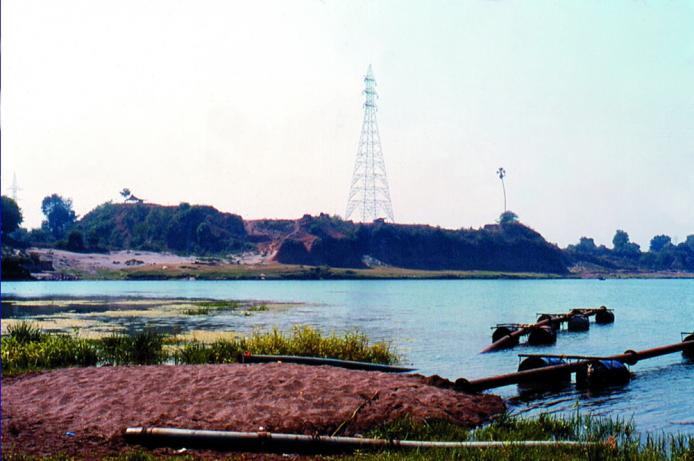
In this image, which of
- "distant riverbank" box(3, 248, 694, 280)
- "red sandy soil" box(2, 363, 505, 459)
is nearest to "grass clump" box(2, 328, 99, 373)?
"red sandy soil" box(2, 363, 505, 459)

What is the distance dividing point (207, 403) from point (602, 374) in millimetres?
15345

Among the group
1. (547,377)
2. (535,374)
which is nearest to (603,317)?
(547,377)

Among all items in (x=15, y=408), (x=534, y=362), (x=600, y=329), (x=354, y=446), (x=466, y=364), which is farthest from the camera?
(x=600, y=329)

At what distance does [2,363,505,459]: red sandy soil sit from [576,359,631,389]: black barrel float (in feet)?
19.2

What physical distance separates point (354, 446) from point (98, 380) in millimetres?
8193

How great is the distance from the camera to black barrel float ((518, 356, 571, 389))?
75.1 ft

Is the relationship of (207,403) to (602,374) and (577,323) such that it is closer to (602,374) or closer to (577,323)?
(602,374)

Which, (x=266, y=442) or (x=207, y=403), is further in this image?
(x=207, y=403)

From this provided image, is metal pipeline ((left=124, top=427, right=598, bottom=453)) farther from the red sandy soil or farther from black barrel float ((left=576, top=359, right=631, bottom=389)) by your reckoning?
black barrel float ((left=576, top=359, right=631, bottom=389))

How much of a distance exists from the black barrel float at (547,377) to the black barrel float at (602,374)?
540 millimetres

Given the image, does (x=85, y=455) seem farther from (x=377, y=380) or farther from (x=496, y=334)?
(x=496, y=334)

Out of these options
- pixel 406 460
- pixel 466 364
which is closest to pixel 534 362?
pixel 466 364

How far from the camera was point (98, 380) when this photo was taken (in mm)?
17594

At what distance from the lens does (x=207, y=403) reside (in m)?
15.1
